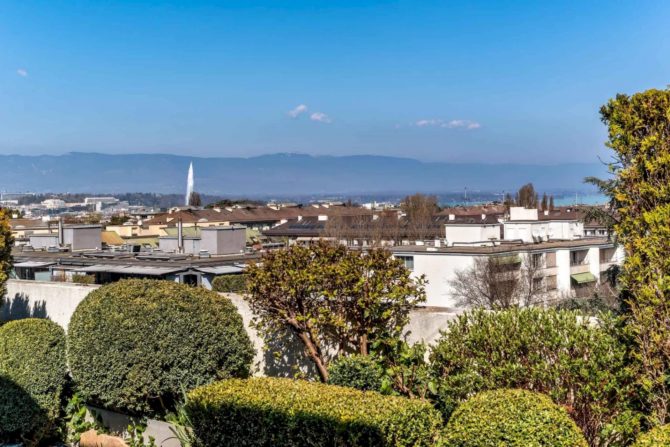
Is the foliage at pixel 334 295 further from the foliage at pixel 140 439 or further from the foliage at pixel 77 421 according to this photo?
the foliage at pixel 77 421

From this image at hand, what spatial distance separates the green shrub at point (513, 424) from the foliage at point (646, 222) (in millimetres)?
1000

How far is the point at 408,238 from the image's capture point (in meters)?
63.1

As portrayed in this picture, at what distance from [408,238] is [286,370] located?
170 feet

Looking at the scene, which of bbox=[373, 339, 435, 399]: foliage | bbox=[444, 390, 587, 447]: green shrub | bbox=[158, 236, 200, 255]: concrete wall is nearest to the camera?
bbox=[444, 390, 587, 447]: green shrub

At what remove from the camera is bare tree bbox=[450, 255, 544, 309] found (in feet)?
106

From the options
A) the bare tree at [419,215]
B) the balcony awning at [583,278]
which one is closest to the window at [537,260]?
the balcony awning at [583,278]

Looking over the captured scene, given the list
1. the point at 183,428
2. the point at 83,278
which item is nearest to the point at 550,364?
the point at 183,428

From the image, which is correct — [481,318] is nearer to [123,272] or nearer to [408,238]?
[123,272]

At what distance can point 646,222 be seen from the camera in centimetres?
696

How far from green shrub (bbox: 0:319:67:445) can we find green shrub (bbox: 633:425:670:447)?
1046 cm

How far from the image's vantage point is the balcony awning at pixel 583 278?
38.4 metres

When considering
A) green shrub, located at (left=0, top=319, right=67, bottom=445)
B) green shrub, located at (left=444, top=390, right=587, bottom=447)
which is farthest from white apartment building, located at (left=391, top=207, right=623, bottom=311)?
green shrub, located at (left=444, top=390, right=587, bottom=447)

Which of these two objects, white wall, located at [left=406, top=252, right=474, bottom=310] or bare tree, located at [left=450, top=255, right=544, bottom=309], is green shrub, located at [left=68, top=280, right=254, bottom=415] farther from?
white wall, located at [left=406, top=252, right=474, bottom=310]

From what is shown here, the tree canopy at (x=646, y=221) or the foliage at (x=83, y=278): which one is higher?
the tree canopy at (x=646, y=221)
